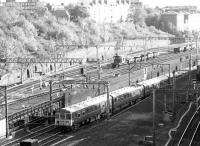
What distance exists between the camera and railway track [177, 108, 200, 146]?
2983 cm

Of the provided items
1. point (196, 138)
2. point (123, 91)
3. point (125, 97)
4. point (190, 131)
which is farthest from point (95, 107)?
point (196, 138)

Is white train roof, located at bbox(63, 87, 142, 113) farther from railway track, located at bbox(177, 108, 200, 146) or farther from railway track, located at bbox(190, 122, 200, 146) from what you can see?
railway track, located at bbox(190, 122, 200, 146)

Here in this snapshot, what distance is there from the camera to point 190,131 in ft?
109

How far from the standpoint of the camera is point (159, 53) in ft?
323

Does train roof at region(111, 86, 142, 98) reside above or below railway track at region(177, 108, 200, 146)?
above

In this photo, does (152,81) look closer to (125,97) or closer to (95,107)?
(125,97)

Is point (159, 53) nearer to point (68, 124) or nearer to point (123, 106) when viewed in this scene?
point (123, 106)

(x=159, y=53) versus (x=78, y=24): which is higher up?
(x=78, y=24)

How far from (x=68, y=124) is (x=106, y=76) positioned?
32.8 m

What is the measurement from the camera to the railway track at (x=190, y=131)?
29.8 meters

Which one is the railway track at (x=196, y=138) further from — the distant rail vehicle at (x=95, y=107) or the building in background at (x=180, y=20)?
the building in background at (x=180, y=20)

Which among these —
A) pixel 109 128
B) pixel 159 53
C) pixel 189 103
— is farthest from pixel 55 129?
pixel 159 53

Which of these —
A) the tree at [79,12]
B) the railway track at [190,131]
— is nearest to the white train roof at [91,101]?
the railway track at [190,131]

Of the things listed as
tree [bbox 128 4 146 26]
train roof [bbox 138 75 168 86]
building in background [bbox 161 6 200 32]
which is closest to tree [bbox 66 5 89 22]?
tree [bbox 128 4 146 26]
